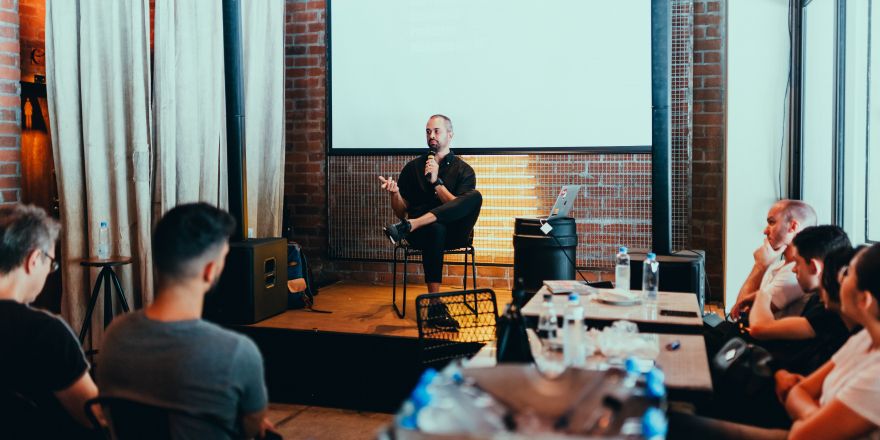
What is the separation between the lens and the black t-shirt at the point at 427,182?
17.0 ft

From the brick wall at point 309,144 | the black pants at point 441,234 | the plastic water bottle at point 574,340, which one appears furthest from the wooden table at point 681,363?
the brick wall at point 309,144

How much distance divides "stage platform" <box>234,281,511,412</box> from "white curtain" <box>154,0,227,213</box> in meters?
1.00

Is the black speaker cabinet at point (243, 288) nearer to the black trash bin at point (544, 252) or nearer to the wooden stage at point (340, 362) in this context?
the wooden stage at point (340, 362)

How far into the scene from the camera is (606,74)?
18.2 ft

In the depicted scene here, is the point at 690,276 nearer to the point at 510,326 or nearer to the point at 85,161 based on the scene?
the point at 510,326

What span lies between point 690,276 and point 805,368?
1711 mm

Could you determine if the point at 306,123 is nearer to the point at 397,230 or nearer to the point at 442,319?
the point at 397,230

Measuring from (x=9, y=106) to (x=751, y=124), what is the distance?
4543 millimetres

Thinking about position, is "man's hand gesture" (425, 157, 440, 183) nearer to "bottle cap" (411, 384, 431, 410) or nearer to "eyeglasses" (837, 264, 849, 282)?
"eyeglasses" (837, 264, 849, 282)

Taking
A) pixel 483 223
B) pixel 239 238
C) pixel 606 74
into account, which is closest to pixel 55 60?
pixel 239 238

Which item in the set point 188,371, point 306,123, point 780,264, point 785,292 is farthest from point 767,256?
point 306,123

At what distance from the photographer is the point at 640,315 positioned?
2986 millimetres

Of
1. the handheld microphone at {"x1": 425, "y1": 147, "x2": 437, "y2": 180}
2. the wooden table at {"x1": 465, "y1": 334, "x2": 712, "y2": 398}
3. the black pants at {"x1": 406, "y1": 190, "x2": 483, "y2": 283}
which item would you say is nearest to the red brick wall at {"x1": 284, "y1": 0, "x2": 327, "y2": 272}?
the handheld microphone at {"x1": 425, "y1": 147, "x2": 437, "y2": 180}

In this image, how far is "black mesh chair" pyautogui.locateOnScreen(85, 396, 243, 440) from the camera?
1.73m
